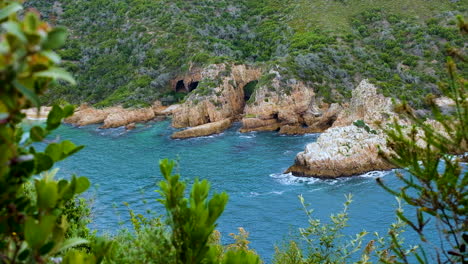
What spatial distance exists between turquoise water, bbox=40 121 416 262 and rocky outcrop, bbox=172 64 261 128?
3843 millimetres

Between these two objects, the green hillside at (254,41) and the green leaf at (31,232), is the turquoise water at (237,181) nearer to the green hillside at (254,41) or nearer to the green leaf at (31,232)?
the green leaf at (31,232)

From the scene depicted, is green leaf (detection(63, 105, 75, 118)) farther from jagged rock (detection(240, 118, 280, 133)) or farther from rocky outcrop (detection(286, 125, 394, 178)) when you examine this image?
jagged rock (detection(240, 118, 280, 133))

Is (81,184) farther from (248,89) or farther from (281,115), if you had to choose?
(248,89)

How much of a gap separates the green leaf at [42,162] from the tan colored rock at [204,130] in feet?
148

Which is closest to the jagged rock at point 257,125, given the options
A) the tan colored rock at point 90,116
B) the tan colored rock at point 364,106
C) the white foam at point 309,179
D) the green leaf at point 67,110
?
the tan colored rock at point 364,106

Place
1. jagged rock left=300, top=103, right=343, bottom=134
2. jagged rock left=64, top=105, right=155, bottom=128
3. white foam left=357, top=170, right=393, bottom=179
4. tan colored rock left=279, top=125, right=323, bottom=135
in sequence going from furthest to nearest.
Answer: jagged rock left=64, top=105, right=155, bottom=128 → jagged rock left=300, top=103, right=343, bottom=134 → tan colored rock left=279, top=125, right=323, bottom=135 → white foam left=357, top=170, right=393, bottom=179

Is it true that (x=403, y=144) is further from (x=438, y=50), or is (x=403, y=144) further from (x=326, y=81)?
(x=438, y=50)

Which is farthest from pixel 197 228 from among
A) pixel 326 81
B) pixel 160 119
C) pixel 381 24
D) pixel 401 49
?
pixel 381 24

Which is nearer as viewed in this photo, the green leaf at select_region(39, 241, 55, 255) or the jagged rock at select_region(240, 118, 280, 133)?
the green leaf at select_region(39, 241, 55, 255)

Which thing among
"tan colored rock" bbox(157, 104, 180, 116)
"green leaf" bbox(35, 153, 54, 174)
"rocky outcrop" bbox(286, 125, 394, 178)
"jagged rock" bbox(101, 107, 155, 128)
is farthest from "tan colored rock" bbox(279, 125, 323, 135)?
"green leaf" bbox(35, 153, 54, 174)

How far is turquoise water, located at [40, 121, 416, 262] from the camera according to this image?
25.0 m

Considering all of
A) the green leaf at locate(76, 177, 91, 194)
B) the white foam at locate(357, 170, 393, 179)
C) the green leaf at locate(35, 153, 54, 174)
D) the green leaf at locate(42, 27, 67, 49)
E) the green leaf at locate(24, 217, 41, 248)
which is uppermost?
the green leaf at locate(42, 27, 67, 49)

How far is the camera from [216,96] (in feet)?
180

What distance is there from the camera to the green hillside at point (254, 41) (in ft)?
183
